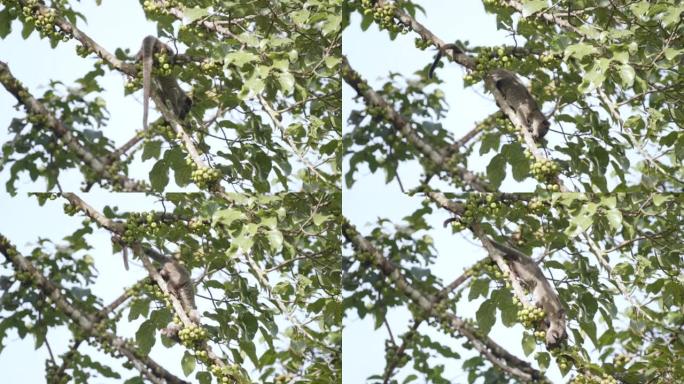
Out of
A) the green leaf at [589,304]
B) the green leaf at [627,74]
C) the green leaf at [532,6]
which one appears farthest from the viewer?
the green leaf at [589,304]

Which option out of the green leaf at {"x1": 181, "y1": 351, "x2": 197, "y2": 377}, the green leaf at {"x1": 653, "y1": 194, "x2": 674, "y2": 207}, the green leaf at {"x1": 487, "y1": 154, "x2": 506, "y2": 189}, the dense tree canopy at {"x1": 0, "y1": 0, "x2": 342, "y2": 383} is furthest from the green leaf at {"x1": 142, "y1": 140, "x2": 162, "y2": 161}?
the green leaf at {"x1": 653, "y1": 194, "x2": 674, "y2": 207}

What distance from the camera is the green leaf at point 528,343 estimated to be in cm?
356

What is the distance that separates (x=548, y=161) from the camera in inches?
136

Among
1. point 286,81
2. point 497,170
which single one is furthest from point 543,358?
point 286,81

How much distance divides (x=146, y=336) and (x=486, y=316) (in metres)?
1.19

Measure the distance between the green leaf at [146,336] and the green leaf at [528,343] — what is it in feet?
4.18

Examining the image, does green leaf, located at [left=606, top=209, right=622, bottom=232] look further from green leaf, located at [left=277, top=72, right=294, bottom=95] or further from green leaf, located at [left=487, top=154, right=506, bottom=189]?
green leaf, located at [left=277, top=72, right=294, bottom=95]

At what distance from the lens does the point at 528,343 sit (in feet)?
11.8

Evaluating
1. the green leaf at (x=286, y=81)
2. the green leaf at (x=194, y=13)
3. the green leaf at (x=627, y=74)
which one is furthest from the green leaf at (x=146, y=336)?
the green leaf at (x=627, y=74)

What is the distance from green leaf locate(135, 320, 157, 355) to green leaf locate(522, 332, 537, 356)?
127 cm

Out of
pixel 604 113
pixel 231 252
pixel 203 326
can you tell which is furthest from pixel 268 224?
pixel 604 113

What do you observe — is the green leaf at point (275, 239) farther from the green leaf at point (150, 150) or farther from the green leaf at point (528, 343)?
the green leaf at point (528, 343)

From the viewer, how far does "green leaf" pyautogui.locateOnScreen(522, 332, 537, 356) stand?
3564 millimetres

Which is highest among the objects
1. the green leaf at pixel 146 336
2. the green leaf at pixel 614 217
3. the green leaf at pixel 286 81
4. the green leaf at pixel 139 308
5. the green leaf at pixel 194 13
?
the green leaf at pixel 194 13
